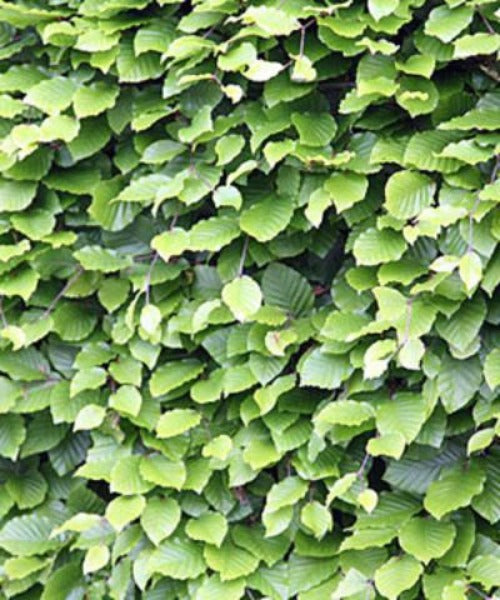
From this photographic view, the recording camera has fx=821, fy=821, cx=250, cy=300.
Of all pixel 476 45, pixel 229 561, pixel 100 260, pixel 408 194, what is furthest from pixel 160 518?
pixel 476 45

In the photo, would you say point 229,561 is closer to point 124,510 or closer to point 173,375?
point 124,510

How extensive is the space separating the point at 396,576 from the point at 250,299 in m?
0.67

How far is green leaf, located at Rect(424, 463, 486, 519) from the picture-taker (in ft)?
5.62

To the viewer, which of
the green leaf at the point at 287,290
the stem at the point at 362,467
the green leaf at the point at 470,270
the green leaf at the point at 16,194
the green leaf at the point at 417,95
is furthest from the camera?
the green leaf at the point at 16,194

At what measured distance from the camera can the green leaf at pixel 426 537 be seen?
1723 millimetres

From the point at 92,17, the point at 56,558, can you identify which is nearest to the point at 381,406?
the point at 56,558

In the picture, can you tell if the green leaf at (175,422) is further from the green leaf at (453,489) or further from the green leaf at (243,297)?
the green leaf at (453,489)

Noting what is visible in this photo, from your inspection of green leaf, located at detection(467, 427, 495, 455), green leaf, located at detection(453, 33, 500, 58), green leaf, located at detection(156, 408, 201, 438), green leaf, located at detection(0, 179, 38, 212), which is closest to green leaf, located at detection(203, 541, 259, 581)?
green leaf, located at detection(156, 408, 201, 438)

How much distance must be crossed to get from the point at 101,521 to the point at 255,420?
18.5 inches

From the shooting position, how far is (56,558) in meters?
2.11

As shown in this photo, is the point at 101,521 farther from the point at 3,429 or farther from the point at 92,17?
the point at 92,17

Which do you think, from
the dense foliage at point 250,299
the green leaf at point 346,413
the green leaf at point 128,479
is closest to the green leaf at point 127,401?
the dense foliage at point 250,299

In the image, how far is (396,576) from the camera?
5.73 ft

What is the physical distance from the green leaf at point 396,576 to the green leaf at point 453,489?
0.13 metres
